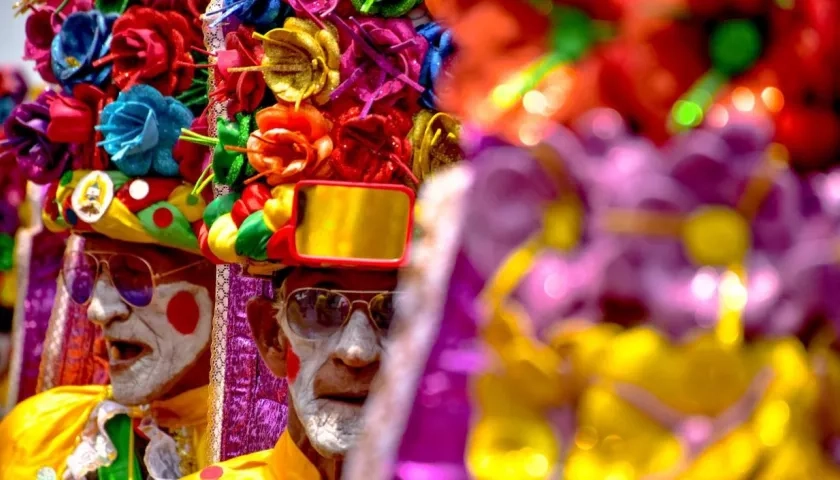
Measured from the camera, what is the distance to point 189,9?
216 centimetres

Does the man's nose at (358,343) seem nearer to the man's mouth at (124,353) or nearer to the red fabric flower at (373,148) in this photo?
the red fabric flower at (373,148)

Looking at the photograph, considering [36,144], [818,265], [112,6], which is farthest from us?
[36,144]

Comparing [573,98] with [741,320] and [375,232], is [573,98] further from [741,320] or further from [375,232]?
[375,232]

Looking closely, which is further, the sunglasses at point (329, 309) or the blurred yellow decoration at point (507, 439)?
the sunglasses at point (329, 309)

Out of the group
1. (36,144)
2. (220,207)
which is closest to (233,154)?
(220,207)

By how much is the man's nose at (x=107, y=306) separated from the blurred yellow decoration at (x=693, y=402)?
1684 millimetres

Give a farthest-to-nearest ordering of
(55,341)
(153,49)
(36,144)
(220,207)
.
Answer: (55,341)
(36,144)
(153,49)
(220,207)

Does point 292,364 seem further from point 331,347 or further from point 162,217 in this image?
point 162,217

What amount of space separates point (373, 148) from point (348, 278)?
17 centimetres

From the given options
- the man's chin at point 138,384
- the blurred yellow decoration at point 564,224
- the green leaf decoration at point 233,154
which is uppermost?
the blurred yellow decoration at point 564,224

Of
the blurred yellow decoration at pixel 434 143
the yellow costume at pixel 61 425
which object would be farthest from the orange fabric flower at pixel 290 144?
the yellow costume at pixel 61 425

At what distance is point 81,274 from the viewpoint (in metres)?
2.42

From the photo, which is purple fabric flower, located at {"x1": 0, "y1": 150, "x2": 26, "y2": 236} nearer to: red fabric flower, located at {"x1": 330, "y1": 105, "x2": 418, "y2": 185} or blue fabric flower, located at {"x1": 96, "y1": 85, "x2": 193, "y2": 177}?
blue fabric flower, located at {"x1": 96, "y1": 85, "x2": 193, "y2": 177}

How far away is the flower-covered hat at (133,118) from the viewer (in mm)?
A: 2133
